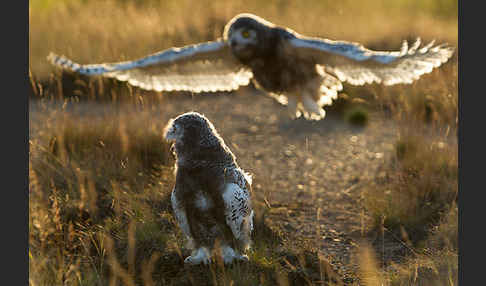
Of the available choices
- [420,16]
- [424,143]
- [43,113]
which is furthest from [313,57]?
[420,16]

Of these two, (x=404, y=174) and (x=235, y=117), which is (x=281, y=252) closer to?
(x=404, y=174)

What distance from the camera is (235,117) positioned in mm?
9430

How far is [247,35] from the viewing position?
540 centimetres

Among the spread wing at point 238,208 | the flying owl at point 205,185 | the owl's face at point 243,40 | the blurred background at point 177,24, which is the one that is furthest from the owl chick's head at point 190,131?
the blurred background at point 177,24

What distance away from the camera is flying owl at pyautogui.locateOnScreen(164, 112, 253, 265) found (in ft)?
12.7

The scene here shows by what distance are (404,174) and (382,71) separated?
1.97 metres

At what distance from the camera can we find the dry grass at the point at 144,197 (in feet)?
14.2

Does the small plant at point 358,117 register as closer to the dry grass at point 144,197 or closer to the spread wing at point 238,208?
the dry grass at point 144,197

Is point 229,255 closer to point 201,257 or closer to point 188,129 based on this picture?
point 201,257

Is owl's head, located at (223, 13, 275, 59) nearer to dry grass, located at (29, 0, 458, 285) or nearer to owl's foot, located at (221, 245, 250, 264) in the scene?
dry grass, located at (29, 0, 458, 285)

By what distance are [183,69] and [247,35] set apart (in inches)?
35.4

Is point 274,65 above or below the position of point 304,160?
above

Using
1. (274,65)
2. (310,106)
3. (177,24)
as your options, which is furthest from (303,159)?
(177,24)

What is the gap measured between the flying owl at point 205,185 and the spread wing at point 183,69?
1.56 m
